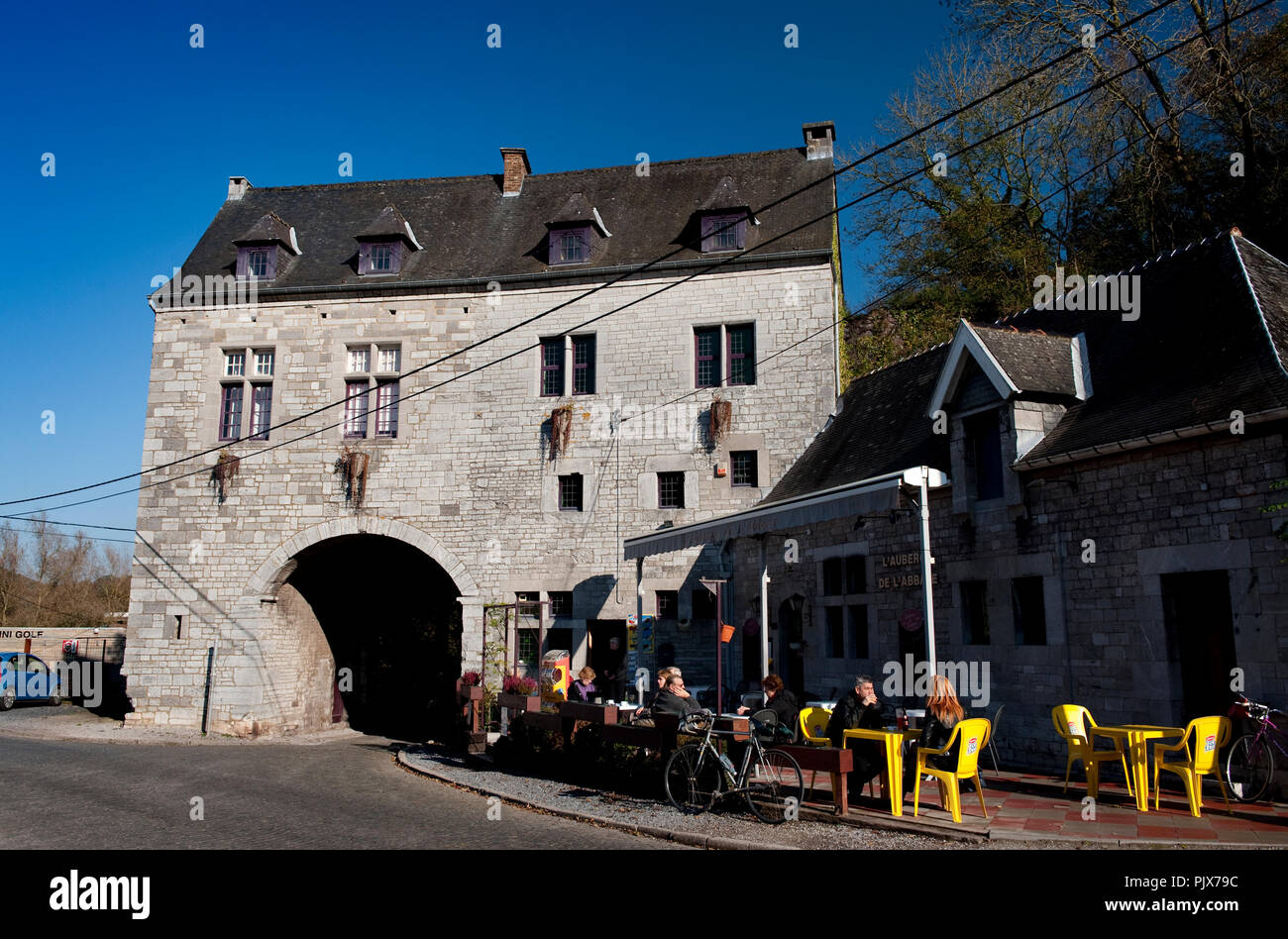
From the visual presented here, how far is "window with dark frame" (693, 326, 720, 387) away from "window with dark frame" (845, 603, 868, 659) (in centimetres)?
612

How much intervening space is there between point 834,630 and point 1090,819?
263 inches

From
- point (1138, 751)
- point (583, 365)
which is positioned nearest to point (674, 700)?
point (1138, 751)

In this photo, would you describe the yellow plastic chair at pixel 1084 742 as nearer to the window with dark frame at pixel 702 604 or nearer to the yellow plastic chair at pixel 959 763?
the yellow plastic chair at pixel 959 763

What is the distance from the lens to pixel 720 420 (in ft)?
57.9

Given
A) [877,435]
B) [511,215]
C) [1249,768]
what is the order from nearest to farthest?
[1249,768]
[877,435]
[511,215]

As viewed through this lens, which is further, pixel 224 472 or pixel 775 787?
pixel 224 472

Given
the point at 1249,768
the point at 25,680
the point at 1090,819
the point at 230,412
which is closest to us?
the point at 1090,819

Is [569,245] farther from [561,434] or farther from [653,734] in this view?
[653,734]

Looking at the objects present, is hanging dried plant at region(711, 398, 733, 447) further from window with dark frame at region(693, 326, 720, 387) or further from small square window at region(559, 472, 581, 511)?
small square window at region(559, 472, 581, 511)

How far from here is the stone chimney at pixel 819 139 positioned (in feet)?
65.8

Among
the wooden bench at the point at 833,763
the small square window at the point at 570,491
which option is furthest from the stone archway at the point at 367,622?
the wooden bench at the point at 833,763

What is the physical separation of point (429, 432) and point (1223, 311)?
1407 centimetres

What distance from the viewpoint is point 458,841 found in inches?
288

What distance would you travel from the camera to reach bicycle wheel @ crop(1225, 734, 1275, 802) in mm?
7855
